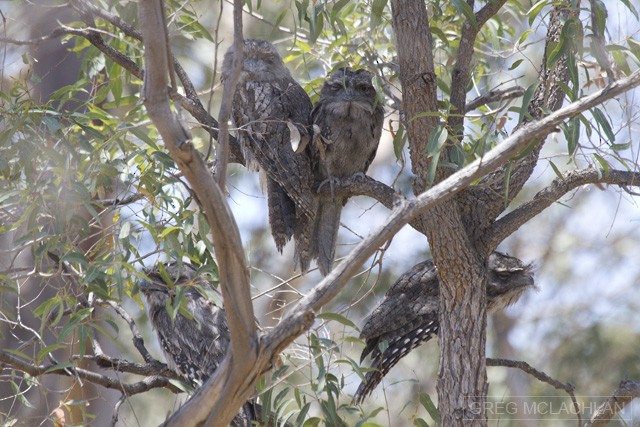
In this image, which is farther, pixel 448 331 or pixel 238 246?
pixel 448 331

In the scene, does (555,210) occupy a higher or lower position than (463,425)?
higher

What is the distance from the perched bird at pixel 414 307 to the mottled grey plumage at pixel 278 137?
19.4 inches

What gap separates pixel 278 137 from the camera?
3.94m

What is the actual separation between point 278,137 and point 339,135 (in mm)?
308

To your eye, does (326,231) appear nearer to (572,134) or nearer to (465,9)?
(465,9)

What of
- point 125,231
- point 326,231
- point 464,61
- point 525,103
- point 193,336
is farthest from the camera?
point 326,231

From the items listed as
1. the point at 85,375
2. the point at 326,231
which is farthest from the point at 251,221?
the point at 85,375

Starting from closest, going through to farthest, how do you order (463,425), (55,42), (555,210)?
(463,425) < (55,42) < (555,210)

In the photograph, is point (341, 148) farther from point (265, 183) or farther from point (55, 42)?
point (55, 42)

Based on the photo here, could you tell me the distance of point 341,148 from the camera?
Answer: 13.1 feet

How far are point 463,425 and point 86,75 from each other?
2.21 meters

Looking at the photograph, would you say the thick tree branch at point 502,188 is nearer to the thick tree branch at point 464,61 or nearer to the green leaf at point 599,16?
the thick tree branch at point 464,61

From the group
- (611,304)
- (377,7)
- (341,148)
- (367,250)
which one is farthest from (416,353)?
(367,250)

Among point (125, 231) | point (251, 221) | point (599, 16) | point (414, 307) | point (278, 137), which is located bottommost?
point (125, 231)
